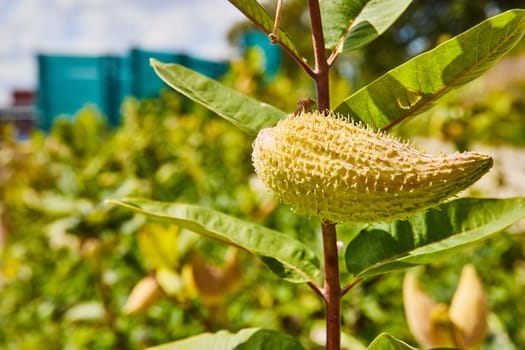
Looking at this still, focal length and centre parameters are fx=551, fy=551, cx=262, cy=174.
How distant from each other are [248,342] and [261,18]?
36 centimetres

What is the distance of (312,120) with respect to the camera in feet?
1.70

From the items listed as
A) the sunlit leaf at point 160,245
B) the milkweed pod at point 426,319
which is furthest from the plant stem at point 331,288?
the sunlit leaf at point 160,245

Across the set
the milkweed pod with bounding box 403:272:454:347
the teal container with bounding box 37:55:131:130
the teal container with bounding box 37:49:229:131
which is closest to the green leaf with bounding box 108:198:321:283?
the milkweed pod with bounding box 403:272:454:347

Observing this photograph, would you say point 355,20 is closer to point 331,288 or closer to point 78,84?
point 331,288

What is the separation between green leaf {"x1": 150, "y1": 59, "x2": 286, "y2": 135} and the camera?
0.65m

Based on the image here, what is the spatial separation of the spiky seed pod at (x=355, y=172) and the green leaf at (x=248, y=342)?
0.60 feet

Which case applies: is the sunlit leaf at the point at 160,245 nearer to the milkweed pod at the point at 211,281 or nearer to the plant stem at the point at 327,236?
the milkweed pod at the point at 211,281

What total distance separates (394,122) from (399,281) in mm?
1276

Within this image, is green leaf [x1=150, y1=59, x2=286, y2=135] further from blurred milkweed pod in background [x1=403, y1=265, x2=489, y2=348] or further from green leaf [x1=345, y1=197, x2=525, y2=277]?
blurred milkweed pod in background [x1=403, y1=265, x2=489, y2=348]

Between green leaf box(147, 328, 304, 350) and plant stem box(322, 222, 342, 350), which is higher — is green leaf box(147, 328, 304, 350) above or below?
below

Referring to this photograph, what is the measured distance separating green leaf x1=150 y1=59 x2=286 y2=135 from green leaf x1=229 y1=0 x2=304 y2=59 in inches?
3.4

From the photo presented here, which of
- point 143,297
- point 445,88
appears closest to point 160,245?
point 143,297

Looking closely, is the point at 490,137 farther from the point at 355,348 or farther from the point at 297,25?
the point at 297,25

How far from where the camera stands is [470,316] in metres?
0.86
